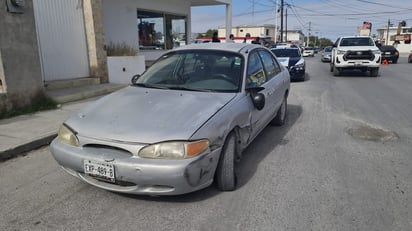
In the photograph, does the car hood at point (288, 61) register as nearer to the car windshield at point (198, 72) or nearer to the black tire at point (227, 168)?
the car windshield at point (198, 72)

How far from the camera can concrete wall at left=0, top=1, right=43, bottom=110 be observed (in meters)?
6.21

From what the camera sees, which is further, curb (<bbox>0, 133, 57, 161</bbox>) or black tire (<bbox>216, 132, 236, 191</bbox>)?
curb (<bbox>0, 133, 57, 161</bbox>)

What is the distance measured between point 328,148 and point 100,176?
3.37 metres

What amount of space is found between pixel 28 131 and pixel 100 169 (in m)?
3.18

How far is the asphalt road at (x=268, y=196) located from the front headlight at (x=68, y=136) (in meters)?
0.58

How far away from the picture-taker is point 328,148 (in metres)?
4.84

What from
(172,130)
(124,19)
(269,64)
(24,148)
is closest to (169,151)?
(172,130)

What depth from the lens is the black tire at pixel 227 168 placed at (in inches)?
130

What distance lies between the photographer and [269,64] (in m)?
5.48

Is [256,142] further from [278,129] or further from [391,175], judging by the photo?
[391,175]

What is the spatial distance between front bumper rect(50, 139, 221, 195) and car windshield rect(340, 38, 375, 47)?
14.1 meters

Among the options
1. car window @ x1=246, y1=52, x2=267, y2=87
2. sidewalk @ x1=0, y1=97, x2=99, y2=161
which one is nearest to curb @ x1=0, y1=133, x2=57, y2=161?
sidewalk @ x1=0, y1=97, x2=99, y2=161

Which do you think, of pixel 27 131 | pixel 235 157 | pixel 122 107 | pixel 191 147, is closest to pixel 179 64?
pixel 122 107

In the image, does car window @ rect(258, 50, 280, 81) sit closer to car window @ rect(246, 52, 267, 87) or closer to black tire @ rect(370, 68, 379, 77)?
car window @ rect(246, 52, 267, 87)
